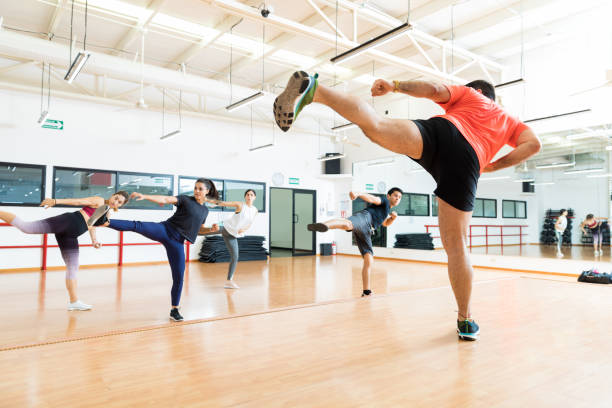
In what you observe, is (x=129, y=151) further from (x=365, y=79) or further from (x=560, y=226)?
(x=560, y=226)

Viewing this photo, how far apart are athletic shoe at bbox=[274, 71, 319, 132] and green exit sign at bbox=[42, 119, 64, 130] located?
8.37 metres

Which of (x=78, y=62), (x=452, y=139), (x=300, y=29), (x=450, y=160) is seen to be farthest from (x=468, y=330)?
(x=78, y=62)

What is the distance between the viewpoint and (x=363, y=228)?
4.75m

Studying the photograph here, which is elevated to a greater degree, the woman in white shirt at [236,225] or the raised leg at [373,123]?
the raised leg at [373,123]

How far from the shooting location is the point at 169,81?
7.86 m

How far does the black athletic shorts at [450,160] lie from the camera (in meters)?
1.85

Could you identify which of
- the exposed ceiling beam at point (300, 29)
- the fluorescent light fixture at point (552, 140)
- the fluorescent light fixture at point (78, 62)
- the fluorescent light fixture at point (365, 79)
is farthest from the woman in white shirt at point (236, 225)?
the fluorescent light fixture at point (552, 140)

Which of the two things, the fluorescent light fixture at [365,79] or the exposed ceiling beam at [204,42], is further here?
the fluorescent light fixture at [365,79]

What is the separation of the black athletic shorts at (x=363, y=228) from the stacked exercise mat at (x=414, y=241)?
618 cm

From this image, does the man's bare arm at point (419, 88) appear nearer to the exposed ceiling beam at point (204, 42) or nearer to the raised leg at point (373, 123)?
the raised leg at point (373, 123)

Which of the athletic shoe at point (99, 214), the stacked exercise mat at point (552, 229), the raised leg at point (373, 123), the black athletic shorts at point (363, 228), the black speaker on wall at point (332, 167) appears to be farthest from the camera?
the black speaker on wall at point (332, 167)

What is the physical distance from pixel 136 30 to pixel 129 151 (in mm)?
2976

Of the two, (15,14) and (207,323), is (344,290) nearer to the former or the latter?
(207,323)

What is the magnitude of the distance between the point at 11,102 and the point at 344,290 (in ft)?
25.1
